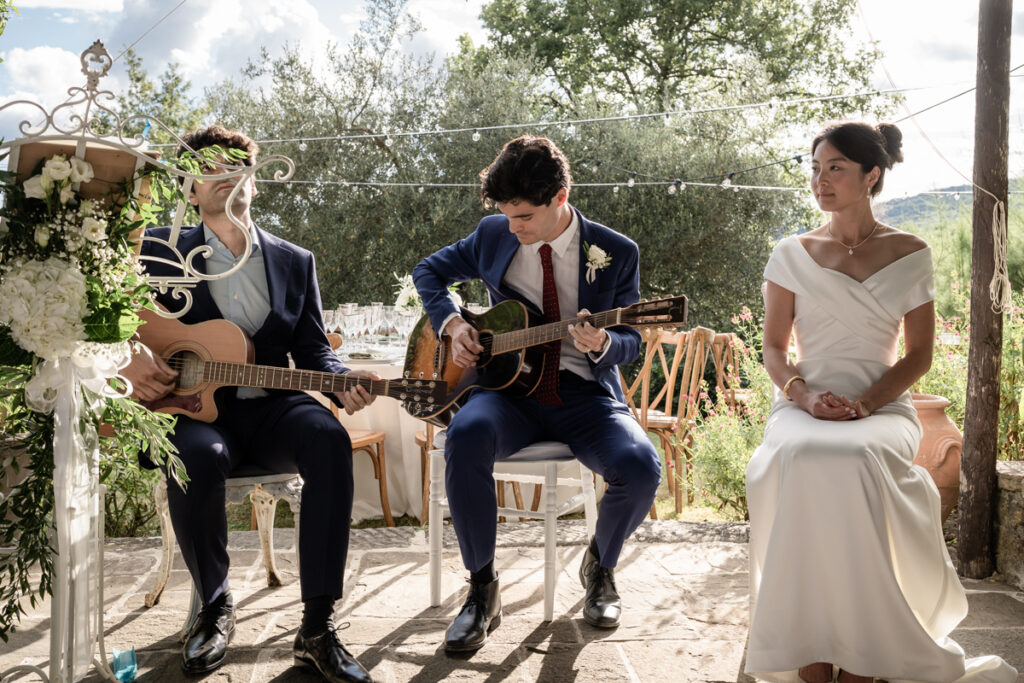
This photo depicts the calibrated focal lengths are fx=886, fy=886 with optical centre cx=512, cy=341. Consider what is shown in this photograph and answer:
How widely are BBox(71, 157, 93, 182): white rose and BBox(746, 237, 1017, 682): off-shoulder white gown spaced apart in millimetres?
1726

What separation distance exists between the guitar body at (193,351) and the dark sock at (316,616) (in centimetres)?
63

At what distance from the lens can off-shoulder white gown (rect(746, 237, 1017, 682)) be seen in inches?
82.0

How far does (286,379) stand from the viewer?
8.43 feet

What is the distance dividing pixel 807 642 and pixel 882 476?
437mm

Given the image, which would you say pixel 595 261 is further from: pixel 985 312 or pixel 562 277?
pixel 985 312

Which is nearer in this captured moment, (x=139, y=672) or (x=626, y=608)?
(x=139, y=672)

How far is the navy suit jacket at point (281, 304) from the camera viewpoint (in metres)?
2.71

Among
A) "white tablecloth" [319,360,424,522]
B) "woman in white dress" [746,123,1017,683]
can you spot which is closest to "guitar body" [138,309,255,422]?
"woman in white dress" [746,123,1017,683]

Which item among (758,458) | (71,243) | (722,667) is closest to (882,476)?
(758,458)

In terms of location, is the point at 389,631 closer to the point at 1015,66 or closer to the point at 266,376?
the point at 266,376

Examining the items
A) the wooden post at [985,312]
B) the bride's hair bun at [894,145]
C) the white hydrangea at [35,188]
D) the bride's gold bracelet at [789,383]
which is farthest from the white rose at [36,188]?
the wooden post at [985,312]

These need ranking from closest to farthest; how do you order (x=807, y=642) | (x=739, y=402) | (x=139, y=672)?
(x=807, y=642)
(x=139, y=672)
(x=739, y=402)

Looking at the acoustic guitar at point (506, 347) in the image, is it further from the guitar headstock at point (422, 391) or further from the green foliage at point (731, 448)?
the green foliage at point (731, 448)

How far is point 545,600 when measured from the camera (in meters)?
2.66
